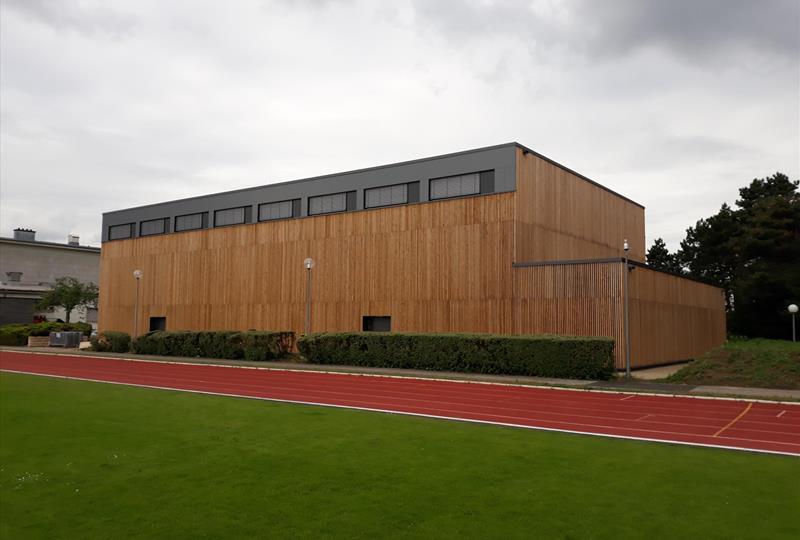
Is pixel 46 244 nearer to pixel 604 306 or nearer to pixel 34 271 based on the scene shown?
pixel 34 271

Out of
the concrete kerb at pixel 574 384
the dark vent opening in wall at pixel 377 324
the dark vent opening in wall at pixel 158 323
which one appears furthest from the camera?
the dark vent opening in wall at pixel 158 323

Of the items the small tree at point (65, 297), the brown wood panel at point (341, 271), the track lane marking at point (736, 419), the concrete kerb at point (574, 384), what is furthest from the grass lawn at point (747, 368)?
the small tree at point (65, 297)

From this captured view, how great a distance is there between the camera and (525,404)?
49.4ft

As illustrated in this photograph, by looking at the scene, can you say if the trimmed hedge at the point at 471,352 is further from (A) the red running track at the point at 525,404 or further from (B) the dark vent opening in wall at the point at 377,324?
(B) the dark vent opening in wall at the point at 377,324

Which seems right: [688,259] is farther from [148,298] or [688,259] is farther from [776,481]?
[776,481]

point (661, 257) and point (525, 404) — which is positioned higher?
point (661, 257)

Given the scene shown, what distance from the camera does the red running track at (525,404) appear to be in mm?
11148

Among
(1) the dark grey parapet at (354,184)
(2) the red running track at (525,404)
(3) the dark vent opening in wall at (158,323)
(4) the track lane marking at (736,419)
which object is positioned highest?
(1) the dark grey parapet at (354,184)

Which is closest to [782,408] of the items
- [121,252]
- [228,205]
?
[228,205]

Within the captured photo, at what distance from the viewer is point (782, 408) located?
14336 millimetres

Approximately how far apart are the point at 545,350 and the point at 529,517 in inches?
643

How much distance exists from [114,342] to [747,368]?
1284 inches

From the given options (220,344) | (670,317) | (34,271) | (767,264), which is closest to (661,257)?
(767,264)

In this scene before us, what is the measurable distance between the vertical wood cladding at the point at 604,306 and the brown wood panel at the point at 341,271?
1.20m
